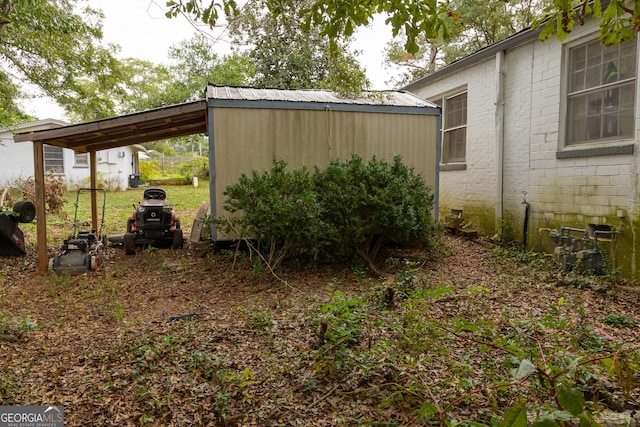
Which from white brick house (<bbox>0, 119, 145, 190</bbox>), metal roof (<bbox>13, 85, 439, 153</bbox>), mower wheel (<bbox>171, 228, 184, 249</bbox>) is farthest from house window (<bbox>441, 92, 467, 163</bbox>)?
white brick house (<bbox>0, 119, 145, 190</bbox>)

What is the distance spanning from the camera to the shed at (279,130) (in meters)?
6.74

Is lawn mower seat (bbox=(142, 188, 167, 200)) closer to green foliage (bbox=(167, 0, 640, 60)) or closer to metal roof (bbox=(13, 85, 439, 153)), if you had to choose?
metal roof (bbox=(13, 85, 439, 153))

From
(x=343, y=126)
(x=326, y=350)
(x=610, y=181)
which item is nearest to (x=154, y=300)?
(x=326, y=350)

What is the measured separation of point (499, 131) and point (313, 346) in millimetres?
6180

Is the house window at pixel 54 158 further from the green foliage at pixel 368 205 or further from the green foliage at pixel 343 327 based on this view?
the green foliage at pixel 343 327

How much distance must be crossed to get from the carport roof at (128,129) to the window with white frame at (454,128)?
557 centimetres

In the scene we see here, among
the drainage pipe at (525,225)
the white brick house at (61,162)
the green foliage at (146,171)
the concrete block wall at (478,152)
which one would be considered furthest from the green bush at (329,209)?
the green foliage at (146,171)

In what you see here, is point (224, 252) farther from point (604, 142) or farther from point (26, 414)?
point (604, 142)

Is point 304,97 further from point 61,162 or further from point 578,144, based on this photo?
point 61,162

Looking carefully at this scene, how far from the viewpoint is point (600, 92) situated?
6.09 metres

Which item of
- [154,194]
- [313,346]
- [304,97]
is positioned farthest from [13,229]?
[313,346]

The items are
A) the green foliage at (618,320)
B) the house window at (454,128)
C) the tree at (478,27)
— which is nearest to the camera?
the green foliage at (618,320)

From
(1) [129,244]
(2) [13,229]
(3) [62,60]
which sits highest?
(3) [62,60]

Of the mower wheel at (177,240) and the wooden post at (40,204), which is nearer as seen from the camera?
the wooden post at (40,204)
